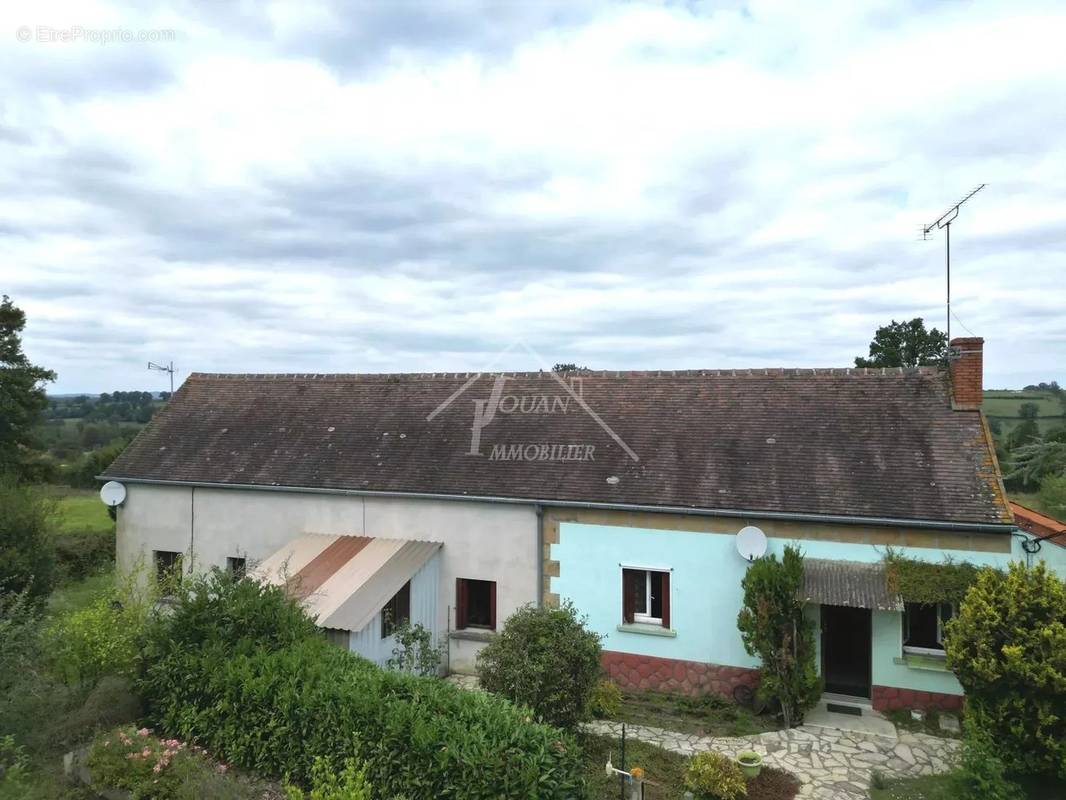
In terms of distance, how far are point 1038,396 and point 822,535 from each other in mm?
65004

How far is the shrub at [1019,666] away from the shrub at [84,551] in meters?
30.5

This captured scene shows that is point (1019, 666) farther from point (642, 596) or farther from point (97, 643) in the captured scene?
point (97, 643)

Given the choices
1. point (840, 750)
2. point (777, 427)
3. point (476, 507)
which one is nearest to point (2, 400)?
point (476, 507)

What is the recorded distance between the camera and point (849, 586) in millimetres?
14227

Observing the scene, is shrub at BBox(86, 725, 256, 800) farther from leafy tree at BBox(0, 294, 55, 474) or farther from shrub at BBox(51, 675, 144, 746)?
leafy tree at BBox(0, 294, 55, 474)

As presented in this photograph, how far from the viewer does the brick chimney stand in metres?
16.2

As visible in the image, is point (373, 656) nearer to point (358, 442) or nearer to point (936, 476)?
point (358, 442)

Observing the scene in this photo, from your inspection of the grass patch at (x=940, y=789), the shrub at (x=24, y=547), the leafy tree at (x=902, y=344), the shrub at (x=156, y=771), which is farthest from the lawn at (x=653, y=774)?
the leafy tree at (x=902, y=344)

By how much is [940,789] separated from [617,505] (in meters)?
8.14

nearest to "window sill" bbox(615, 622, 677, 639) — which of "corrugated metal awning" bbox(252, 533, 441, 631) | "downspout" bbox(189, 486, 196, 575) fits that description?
"corrugated metal awning" bbox(252, 533, 441, 631)

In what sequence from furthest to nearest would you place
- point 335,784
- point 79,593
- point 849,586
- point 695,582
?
1. point 79,593
2. point 695,582
3. point 849,586
4. point 335,784

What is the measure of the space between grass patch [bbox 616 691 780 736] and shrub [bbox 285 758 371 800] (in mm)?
7272

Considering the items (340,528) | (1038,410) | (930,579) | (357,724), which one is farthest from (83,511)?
(1038,410)

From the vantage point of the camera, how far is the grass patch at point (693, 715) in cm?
1416
